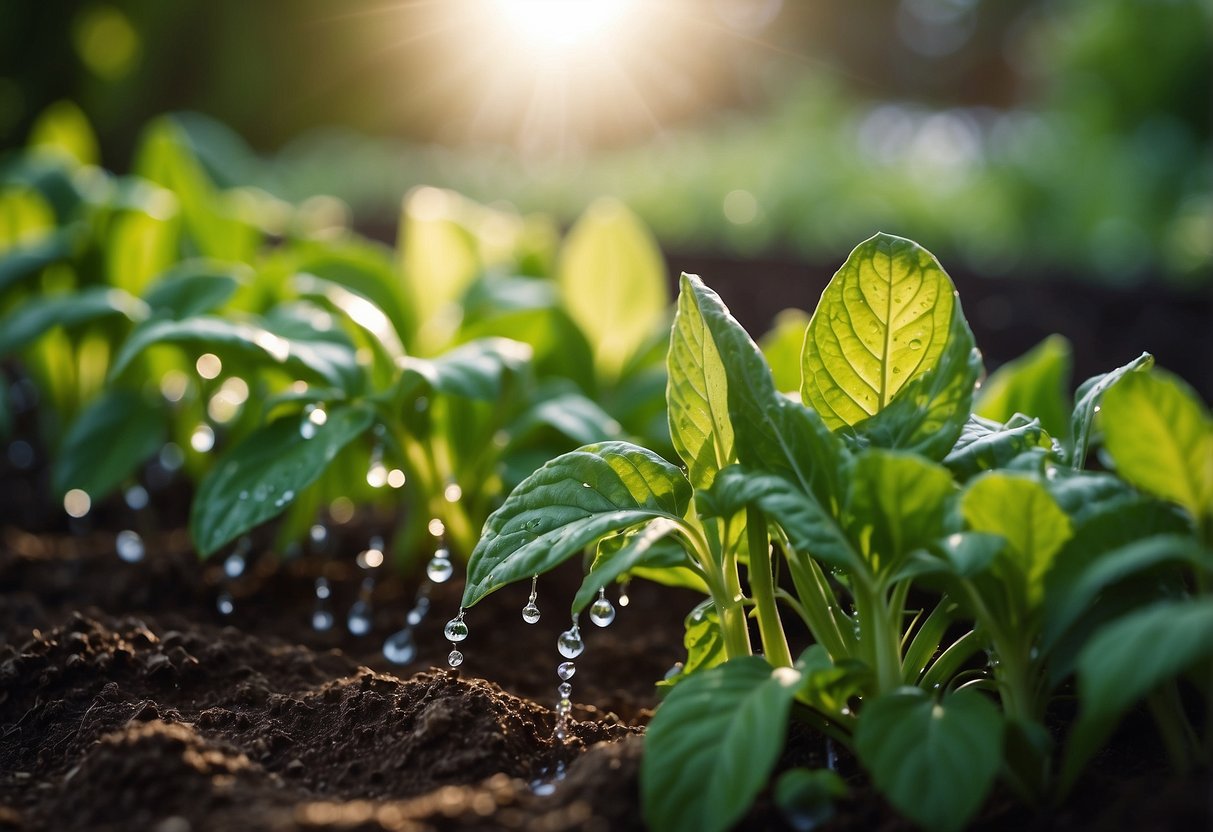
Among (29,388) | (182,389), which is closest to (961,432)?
(182,389)

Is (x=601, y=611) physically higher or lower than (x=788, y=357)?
lower

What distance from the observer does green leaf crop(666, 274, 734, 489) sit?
117cm

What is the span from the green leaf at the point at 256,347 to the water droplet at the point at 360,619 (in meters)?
0.40

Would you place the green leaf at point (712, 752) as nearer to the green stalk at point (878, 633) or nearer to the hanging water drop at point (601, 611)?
the green stalk at point (878, 633)

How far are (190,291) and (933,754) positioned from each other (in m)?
1.53

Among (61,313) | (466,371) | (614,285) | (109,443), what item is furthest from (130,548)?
(614,285)

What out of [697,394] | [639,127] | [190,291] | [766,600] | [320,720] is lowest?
[320,720]

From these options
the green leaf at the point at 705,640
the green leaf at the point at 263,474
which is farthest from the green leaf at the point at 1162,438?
the green leaf at the point at 263,474

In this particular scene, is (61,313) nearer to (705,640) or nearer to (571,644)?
(571,644)

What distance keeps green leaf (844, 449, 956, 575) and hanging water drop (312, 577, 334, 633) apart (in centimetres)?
95

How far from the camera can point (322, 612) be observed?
181 centimetres

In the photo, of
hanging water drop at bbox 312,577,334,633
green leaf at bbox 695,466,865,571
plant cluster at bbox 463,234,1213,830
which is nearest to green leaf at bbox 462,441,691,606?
plant cluster at bbox 463,234,1213,830

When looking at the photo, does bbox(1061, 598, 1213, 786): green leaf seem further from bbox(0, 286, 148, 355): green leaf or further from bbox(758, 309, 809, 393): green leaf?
bbox(0, 286, 148, 355): green leaf

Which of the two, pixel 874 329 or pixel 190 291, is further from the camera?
pixel 190 291
